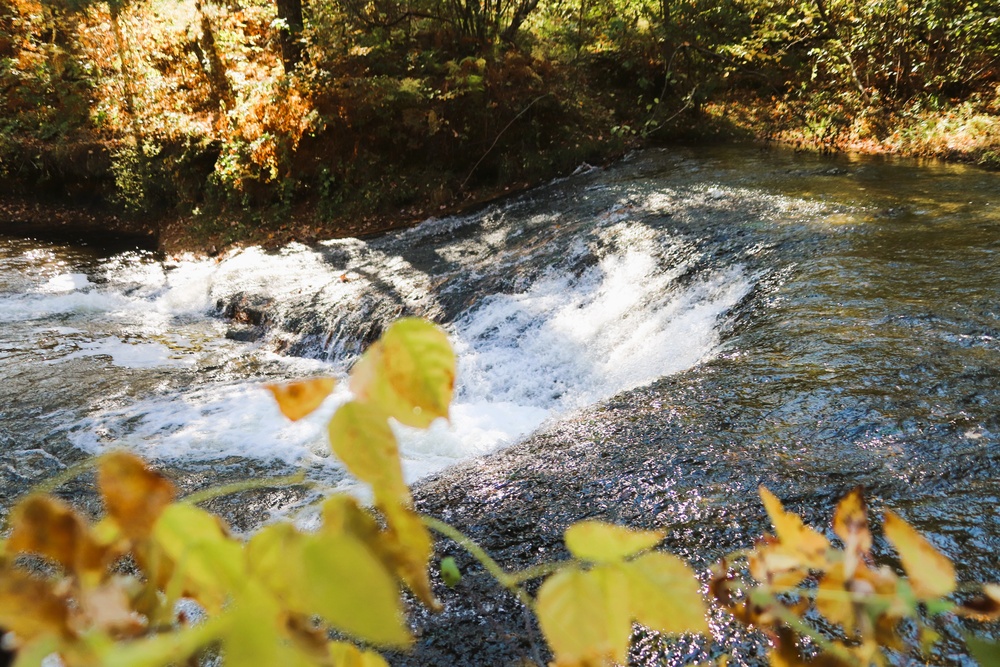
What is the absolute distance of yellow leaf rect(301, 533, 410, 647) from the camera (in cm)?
28

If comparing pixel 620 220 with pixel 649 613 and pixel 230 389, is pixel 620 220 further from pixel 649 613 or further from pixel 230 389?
pixel 649 613

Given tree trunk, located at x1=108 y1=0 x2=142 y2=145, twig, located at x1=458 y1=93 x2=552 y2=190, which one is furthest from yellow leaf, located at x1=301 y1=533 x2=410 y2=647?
tree trunk, located at x1=108 y1=0 x2=142 y2=145

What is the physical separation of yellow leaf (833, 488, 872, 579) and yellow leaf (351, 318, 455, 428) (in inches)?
12.0

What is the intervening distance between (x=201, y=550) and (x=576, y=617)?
24 centimetres

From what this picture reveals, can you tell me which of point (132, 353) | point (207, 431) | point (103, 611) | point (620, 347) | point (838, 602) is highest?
point (103, 611)

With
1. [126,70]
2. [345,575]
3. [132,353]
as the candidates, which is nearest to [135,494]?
[345,575]

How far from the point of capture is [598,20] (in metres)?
14.8

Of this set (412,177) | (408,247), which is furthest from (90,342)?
(412,177)

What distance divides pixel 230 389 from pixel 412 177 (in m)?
6.39

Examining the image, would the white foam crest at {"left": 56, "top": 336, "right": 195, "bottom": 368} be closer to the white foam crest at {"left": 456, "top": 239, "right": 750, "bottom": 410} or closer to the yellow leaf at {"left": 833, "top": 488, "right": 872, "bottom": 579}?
the white foam crest at {"left": 456, "top": 239, "right": 750, "bottom": 410}

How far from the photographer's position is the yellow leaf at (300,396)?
422 millimetres

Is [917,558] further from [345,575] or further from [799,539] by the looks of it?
[345,575]

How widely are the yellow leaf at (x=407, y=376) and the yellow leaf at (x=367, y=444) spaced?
0.03 ft

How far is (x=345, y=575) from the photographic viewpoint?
11.6 inches
